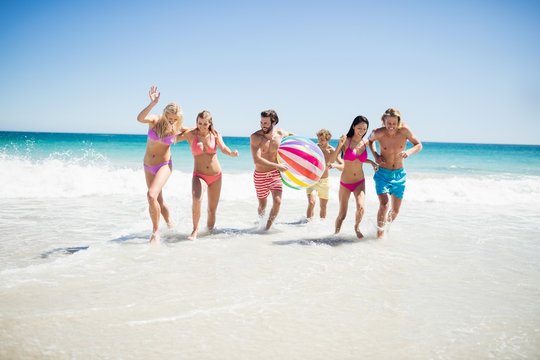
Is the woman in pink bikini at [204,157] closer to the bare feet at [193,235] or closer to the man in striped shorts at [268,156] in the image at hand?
the bare feet at [193,235]

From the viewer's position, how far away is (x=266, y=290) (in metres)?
3.93

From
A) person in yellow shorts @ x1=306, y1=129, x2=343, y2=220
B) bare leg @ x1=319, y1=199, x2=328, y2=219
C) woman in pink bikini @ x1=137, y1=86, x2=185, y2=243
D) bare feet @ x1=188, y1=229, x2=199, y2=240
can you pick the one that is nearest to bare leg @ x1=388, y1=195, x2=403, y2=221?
person in yellow shorts @ x1=306, y1=129, x2=343, y2=220

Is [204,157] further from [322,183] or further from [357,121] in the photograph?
[322,183]

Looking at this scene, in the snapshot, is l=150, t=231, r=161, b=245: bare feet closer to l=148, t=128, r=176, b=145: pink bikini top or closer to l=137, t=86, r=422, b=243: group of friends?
l=137, t=86, r=422, b=243: group of friends

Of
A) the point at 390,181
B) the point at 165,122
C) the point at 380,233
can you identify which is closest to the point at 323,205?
the point at 380,233

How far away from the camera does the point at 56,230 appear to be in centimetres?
643

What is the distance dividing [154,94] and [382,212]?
4.04 meters

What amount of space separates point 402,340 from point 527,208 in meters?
9.00

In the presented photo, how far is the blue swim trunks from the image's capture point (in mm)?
6035

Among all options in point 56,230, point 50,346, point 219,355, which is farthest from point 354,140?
point 56,230

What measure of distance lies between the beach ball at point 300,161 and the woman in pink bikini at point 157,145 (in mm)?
1820

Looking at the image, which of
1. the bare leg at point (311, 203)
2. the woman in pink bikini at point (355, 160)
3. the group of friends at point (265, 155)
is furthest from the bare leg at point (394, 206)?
the bare leg at point (311, 203)

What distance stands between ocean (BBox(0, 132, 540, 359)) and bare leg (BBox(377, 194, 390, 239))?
6.7 inches

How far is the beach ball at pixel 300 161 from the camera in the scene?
620 centimetres
